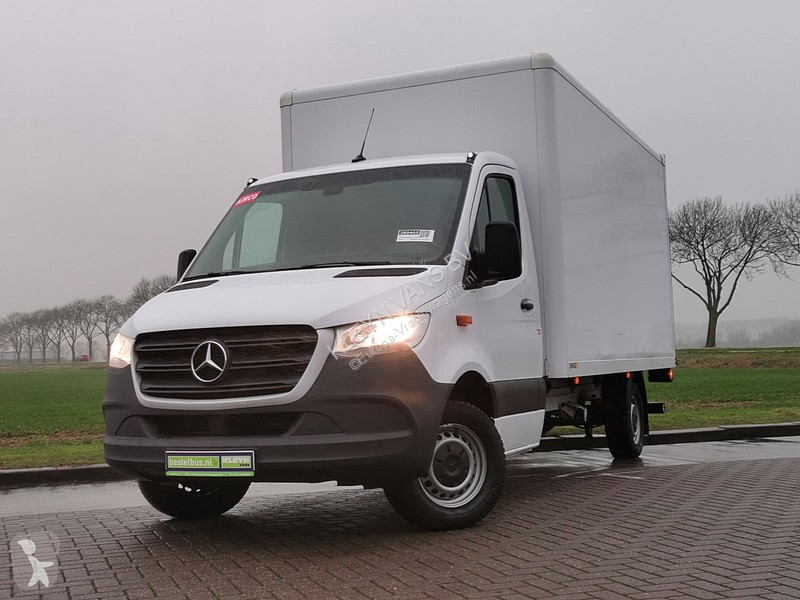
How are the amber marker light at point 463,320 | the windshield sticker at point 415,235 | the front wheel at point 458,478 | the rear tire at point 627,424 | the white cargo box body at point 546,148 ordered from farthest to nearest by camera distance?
the rear tire at point 627,424 → the white cargo box body at point 546,148 → the windshield sticker at point 415,235 → the amber marker light at point 463,320 → the front wheel at point 458,478

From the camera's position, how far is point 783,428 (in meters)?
15.0

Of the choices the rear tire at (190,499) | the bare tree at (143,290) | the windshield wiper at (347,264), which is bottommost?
the rear tire at (190,499)

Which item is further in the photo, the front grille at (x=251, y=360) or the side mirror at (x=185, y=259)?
the side mirror at (x=185, y=259)

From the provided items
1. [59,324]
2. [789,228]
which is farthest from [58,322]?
[789,228]

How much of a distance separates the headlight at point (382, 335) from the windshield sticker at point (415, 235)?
2.64 ft

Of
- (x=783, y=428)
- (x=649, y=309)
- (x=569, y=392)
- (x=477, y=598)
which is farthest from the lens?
(x=783, y=428)

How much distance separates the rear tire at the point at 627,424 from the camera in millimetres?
10945

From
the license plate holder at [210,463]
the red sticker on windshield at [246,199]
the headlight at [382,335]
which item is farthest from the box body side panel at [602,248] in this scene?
the license plate holder at [210,463]

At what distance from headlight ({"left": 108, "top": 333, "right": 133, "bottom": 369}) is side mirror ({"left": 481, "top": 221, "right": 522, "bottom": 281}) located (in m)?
2.46

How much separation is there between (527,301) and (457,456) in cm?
160

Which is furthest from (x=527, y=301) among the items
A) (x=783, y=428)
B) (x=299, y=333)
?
(x=783, y=428)

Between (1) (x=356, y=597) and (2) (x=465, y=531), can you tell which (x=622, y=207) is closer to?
(2) (x=465, y=531)

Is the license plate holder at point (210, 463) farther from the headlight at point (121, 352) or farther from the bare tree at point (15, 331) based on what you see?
the bare tree at point (15, 331)

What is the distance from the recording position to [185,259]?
27.8 ft
